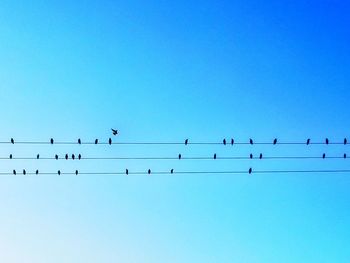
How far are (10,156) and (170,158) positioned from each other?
23.6 feet

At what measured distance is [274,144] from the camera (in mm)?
23094

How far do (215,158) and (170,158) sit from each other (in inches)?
86.8

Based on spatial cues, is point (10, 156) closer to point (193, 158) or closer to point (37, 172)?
→ point (37, 172)

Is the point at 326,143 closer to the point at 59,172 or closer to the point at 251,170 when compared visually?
the point at 251,170

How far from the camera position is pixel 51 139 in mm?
23594

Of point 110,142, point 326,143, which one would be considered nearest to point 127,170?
point 110,142

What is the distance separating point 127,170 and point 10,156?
5354 millimetres

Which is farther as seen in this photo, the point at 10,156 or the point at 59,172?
the point at 59,172

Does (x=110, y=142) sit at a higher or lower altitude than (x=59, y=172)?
higher

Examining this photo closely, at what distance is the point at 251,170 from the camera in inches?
955

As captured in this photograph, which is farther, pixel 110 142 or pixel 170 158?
pixel 110 142

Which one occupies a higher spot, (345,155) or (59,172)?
(345,155)

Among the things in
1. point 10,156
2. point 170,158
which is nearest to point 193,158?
point 170,158

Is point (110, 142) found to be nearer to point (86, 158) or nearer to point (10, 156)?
point (86, 158)
